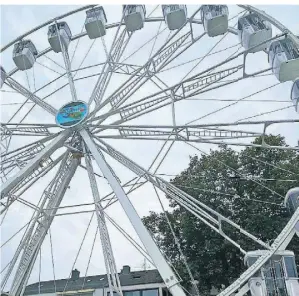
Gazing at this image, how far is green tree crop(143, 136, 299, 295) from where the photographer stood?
20.6 meters

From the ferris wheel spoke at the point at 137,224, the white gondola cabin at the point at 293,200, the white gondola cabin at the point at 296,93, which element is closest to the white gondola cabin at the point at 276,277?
the white gondola cabin at the point at 293,200

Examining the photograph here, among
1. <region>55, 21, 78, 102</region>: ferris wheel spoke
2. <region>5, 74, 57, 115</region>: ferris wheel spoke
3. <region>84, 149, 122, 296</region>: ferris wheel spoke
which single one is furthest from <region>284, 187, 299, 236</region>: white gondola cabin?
<region>5, 74, 57, 115</region>: ferris wheel spoke

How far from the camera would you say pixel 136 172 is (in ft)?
38.2

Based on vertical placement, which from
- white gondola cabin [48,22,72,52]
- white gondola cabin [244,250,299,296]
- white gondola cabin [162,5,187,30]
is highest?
white gondola cabin [48,22,72,52]

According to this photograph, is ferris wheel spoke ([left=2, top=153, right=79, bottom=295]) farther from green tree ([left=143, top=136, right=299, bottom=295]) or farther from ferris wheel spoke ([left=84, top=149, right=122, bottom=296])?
green tree ([left=143, top=136, right=299, bottom=295])

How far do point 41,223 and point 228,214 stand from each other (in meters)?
12.0

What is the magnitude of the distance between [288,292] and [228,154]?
1505cm

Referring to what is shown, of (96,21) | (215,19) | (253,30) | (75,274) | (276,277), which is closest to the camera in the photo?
(276,277)

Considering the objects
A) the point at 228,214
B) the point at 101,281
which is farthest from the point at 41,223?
the point at 101,281

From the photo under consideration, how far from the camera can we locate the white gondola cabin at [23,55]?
1470 cm

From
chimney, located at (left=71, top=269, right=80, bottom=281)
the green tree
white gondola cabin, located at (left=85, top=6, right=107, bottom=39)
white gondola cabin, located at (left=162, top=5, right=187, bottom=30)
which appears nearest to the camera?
white gondola cabin, located at (left=162, top=5, right=187, bottom=30)

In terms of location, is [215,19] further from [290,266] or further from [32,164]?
[290,266]

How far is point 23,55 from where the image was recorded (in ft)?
48.2

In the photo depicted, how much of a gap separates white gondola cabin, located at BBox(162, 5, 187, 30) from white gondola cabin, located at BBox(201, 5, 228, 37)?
66cm
